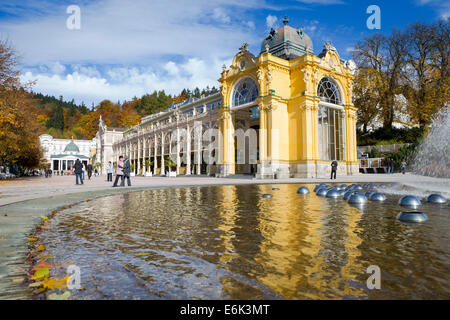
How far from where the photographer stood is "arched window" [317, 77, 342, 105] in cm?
3480

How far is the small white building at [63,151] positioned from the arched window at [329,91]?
87.8 metres

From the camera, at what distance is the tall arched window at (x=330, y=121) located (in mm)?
34688

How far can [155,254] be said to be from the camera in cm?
337

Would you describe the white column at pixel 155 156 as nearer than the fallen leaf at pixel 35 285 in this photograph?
No

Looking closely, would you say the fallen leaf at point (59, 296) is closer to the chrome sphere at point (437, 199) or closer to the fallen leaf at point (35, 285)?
the fallen leaf at point (35, 285)

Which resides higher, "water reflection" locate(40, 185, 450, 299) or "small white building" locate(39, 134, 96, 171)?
"small white building" locate(39, 134, 96, 171)

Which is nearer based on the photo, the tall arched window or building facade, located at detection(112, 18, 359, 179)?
building facade, located at detection(112, 18, 359, 179)

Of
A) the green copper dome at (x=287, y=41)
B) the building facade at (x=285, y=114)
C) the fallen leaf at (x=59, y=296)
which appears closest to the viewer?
the fallen leaf at (x=59, y=296)

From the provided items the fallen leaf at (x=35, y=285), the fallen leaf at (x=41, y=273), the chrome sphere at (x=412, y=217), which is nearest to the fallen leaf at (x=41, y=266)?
the fallen leaf at (x=41, y=273)

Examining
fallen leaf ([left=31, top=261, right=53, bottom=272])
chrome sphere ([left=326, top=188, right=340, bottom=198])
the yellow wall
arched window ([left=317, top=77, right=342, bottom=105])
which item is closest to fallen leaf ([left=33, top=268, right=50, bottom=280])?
fallen leaf ([left=31, top=261, right=53, bottom=272])

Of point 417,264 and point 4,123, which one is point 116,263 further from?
point 4,123

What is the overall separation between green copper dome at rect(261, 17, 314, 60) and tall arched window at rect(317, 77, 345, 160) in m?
5.20

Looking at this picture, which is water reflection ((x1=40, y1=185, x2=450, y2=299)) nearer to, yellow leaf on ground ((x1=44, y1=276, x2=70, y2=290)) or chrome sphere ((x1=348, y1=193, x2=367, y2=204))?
yellow leaf on ground ((x1=44, y1=276, x2=70, y2=290))

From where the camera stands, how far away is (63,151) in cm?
11175
